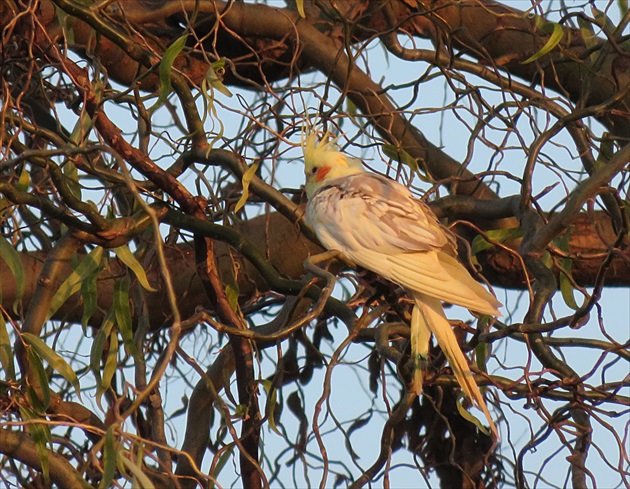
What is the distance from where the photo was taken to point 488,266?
2738 mm

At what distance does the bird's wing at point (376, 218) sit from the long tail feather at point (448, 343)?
118mm

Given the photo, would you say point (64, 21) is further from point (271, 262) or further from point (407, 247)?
point (271, 262)

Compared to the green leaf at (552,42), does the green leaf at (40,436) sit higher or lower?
lower

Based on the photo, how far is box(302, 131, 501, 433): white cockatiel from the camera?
1832 mm

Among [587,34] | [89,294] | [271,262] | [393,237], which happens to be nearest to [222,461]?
[89,294]

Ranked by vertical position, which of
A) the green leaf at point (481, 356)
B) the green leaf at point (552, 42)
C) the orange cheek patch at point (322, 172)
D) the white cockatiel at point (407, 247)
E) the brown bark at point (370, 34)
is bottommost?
the green leaf at point (481, 356)

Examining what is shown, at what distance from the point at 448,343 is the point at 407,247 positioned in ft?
0.74

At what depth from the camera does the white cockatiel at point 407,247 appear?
183 cm

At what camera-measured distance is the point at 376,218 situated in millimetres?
2014

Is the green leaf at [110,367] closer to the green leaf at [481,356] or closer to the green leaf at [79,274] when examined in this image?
the green leaf at [79,274]

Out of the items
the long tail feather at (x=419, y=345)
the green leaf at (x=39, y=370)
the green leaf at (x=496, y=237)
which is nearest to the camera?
the long tail feather at (x=419, y=345)

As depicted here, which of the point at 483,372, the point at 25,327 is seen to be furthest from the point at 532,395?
the point at 25,327

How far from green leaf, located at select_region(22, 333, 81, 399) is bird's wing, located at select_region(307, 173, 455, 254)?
547mm

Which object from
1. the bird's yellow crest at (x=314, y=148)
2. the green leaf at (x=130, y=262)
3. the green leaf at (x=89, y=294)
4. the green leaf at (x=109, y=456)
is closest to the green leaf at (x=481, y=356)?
the bird's yellow crest at (x=314, y=148)
